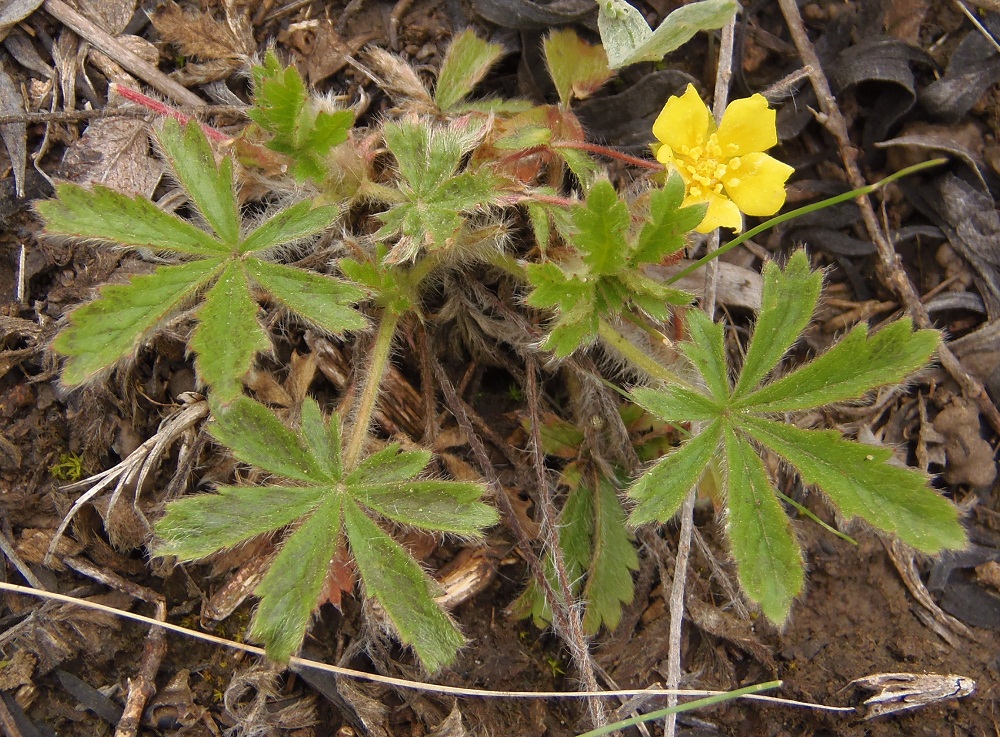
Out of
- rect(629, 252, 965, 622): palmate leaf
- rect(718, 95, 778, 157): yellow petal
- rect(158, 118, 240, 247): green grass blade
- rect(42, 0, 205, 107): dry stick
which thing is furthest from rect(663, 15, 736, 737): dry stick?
rect(42, 0, 205, 107): dry stick

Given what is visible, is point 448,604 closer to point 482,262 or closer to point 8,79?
point 482,262

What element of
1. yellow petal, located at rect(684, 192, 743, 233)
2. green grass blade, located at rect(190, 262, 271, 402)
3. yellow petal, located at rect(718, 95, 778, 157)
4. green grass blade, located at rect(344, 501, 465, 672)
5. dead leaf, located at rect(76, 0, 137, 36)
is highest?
dead leaf, located at rect(76, 0, 137, 36)

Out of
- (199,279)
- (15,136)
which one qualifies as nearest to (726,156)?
(199,279)

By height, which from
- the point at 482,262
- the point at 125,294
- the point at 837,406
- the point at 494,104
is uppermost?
the point at 494,104

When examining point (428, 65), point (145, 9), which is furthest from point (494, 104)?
point (145, 9)

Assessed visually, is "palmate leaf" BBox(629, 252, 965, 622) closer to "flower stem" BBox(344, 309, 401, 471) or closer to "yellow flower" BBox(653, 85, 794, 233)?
"yellow flower" BBox(653, 85, 794, 233)

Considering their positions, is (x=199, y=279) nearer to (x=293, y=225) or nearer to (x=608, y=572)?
(x=293, y=225)
